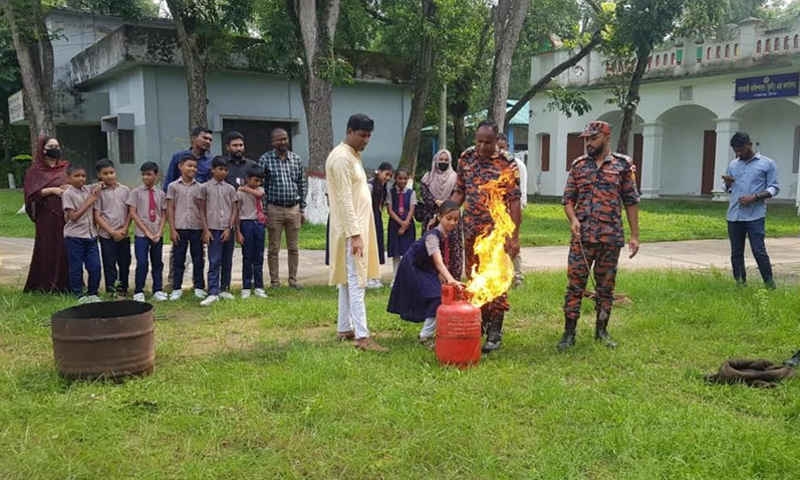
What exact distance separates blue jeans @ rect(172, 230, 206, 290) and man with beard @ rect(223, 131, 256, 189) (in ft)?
2.45

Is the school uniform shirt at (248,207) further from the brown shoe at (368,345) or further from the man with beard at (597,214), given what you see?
the man with beard at (597,214)

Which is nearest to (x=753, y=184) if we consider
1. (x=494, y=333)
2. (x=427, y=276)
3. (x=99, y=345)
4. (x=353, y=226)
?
(x=494, y=333)

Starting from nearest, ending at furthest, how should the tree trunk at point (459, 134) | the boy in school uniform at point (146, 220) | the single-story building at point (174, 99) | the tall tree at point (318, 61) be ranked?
the boy in school uniform at point (146, 220) < the tall tree at point (318, 61) < the single-story building at point (174, 99) < the tree trunk at point (459, 134)

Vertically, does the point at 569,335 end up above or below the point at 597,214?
below

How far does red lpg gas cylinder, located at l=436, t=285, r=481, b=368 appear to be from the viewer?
465 cm

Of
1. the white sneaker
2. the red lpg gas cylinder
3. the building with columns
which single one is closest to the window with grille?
the white sneaker

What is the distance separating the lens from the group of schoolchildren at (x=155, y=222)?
22.9 ft

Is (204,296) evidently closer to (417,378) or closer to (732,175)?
(417,378)


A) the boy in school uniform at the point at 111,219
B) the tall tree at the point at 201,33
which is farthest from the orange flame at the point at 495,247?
the tall tree at the point at 201,33

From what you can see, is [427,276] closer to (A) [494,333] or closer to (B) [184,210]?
(A) [494,333]

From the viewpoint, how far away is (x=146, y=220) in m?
7.15

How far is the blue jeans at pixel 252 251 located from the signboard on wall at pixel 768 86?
53.0ft

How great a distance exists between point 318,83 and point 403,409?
381 inches

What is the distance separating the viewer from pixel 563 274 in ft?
28.6
